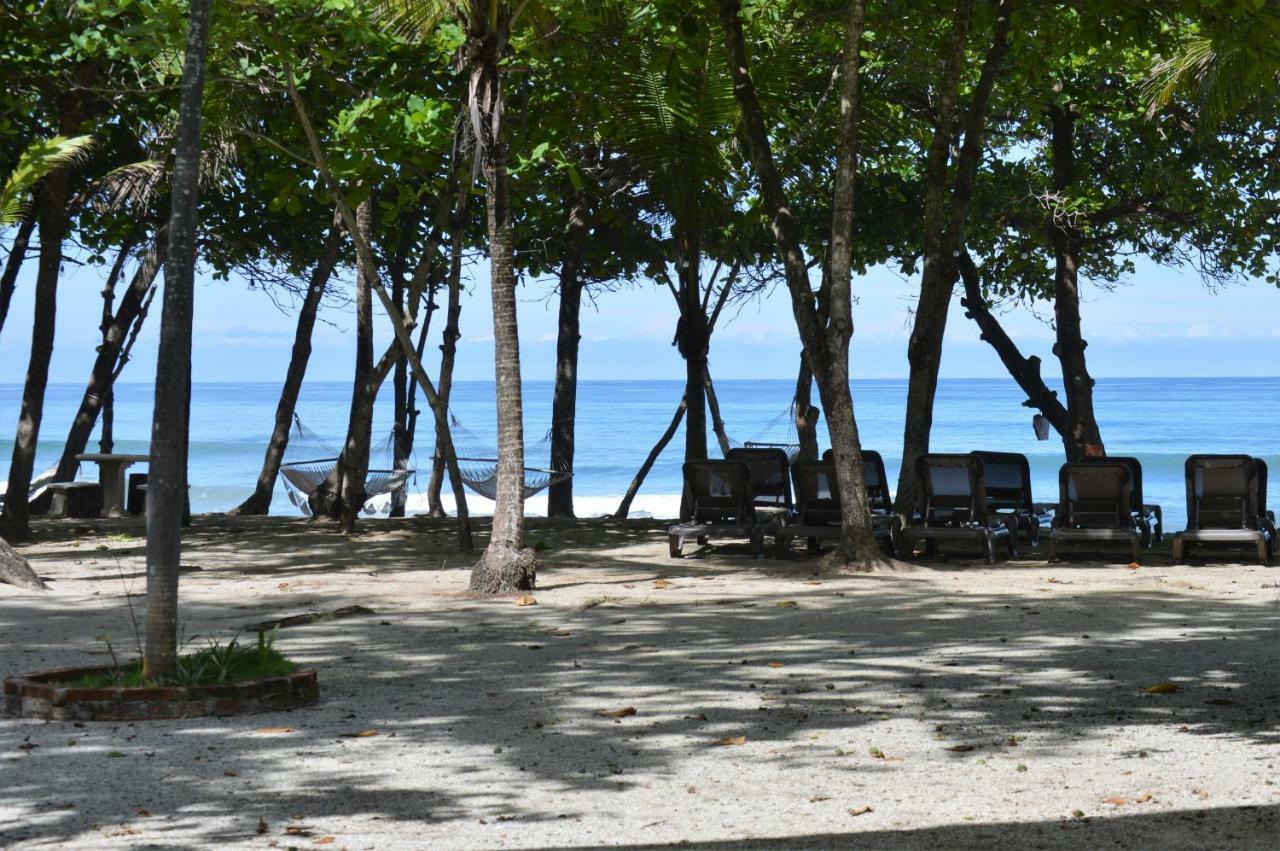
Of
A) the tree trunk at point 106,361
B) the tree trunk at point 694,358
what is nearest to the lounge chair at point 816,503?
the tree trunk at point 694,358

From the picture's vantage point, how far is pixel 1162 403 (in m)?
89.6

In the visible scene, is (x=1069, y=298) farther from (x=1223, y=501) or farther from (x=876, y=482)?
(x=1223, y=501)

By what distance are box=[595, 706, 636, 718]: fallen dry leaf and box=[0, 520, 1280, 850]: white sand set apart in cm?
5

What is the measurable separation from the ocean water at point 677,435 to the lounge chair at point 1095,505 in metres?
20.6

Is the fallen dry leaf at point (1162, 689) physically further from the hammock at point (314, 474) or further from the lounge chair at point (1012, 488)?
the hammock at point (314, 474)

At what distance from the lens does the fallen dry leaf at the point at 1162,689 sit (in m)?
6.74

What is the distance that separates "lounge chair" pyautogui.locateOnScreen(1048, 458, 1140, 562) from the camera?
13.5 m

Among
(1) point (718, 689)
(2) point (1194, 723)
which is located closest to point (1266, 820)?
(2) point (1194, 723)

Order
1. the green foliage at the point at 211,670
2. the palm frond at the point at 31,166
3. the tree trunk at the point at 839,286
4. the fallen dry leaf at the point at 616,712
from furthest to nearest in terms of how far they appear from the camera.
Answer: the tree trunk at the point at 839,286 → the palm frond at the point at 31,166 → the green foliage at the point at 211,670 → the fallen dry leaf at the point at 616,712

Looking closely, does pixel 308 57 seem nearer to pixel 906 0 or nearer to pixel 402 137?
pixel 402 137

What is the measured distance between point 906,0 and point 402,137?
4.93 m

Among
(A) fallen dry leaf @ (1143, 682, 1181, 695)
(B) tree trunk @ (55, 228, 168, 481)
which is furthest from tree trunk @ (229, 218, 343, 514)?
(A) fallen dry leaf @ (1143, 682, 1181, 695)

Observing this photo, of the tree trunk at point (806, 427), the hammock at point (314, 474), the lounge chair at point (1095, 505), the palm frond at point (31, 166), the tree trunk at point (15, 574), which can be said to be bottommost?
the tree trunk at point (15, 574)

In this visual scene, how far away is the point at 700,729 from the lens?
6.05m
